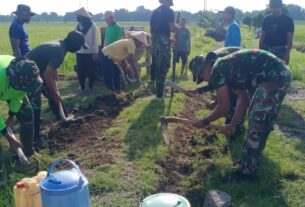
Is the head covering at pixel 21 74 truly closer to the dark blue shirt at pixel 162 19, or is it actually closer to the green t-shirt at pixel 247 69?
the green t-shirt at pixel 247 69

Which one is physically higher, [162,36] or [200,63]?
[162,36]

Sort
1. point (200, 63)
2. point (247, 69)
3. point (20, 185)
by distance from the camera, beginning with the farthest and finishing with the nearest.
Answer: point (200, 63), point (247, 69), point (20, 185)

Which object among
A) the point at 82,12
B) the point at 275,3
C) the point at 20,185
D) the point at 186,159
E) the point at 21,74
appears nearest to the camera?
the point at 20,185

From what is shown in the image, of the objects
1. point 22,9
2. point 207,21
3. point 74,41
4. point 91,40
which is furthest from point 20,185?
point 207,21

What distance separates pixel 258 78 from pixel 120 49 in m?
4.11

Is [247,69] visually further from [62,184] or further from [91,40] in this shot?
[91,40]

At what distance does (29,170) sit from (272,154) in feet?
9.75

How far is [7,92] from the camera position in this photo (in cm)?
394

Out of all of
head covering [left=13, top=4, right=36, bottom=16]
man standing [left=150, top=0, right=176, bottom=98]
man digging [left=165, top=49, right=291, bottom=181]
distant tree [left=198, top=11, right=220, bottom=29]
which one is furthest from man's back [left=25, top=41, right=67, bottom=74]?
distant tree [left=198, top=11, right=220, bottom=29]

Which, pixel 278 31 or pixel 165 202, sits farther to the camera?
pixel 278 31

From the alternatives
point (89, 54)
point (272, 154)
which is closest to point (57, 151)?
point (272, 154)

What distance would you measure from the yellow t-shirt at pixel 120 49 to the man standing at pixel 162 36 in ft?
1.51

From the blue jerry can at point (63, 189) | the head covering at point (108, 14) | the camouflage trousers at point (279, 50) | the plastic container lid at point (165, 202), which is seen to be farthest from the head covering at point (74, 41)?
the camouflage trousers at point (279, 50)

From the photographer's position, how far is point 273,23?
7.00m
